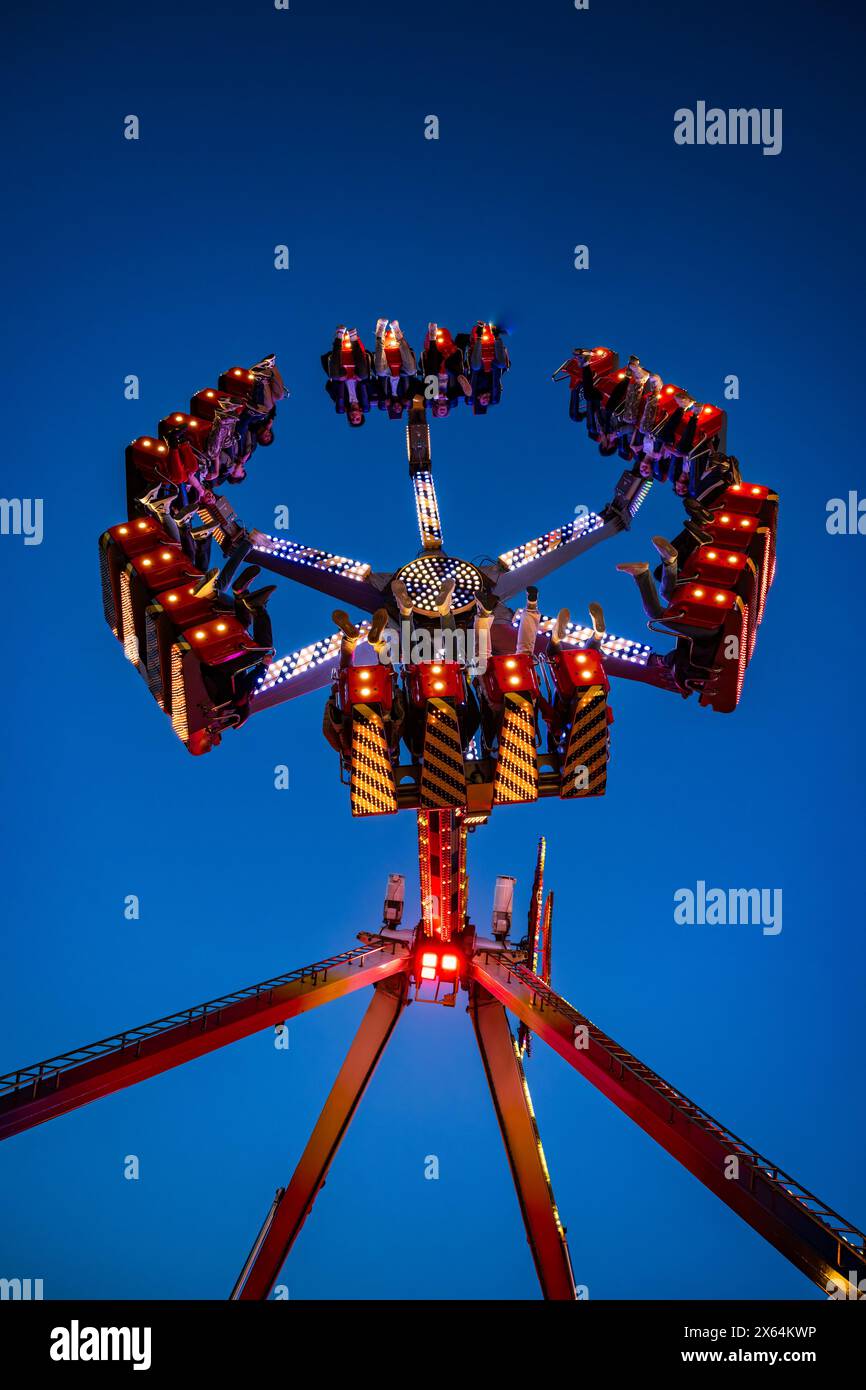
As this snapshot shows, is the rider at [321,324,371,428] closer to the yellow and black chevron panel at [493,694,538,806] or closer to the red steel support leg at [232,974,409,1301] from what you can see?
the yellow and black chevron panel at [493,694,538,806]

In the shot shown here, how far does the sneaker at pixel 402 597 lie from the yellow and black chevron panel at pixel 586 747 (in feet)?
9.18

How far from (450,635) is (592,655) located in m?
1.93

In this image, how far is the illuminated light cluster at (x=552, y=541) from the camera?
17.3m

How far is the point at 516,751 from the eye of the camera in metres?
13.4

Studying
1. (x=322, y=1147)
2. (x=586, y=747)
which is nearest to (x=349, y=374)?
(x=586, y=747)

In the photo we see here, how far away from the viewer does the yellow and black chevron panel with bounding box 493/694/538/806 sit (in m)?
13.4

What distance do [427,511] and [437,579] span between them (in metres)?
2.09

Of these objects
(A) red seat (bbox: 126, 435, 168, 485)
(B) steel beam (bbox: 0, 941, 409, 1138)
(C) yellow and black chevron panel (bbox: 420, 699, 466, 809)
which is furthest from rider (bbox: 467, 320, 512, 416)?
(B) steel beam (bbox: 0, 941, 409, 1138)

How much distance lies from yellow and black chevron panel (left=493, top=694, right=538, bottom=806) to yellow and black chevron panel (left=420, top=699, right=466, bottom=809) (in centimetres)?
54

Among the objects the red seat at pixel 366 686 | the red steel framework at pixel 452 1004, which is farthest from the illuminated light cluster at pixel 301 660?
the red seat at pixel 366 686

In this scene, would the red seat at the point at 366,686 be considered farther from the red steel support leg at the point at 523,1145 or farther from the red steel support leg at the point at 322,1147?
the red steel support leg at the point at 523,1145

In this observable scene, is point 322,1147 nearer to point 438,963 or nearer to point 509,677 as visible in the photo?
point 438,963

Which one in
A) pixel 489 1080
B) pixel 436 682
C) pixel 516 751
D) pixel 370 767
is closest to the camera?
pixel 370 767

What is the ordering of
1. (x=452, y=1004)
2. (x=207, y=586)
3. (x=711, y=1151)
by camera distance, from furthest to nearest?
(x=452, y=1004)
(x=207, y=586)
(x=711, y=1151)
